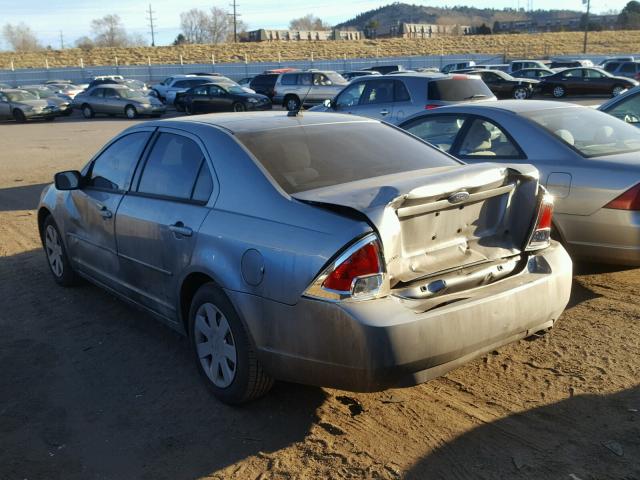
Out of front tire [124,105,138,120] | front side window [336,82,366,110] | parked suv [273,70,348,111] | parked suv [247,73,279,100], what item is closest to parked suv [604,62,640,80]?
parked suv [273,70,348,111]

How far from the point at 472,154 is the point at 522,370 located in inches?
103

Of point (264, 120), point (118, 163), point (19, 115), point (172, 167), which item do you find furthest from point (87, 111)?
point (264, 120)

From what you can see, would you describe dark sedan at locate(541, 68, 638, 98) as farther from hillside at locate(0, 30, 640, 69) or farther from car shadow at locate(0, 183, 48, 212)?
hillside at locate(0, 30, 640, 69)

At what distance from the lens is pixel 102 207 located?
16.1ft

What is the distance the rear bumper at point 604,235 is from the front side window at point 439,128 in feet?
5.31

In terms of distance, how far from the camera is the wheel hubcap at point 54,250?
593 cm

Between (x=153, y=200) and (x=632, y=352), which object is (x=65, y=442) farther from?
(x=632, y=352)

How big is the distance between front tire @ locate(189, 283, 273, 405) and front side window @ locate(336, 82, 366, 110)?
968 cm

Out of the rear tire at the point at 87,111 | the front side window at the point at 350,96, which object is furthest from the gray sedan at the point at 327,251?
the rear tire at the point at 87,111

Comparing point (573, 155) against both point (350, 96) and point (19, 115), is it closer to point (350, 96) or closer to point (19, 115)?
point (350, 96)

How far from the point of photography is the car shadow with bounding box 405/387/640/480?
3000 millimetres

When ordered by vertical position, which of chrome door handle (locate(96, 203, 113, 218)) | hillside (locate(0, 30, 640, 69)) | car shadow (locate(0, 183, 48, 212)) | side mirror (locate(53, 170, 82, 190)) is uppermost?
hillside (locate(0, 30, 640, 69))

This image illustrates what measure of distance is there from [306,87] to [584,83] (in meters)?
13.5

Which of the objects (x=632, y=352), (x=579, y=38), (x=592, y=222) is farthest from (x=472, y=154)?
(x=579, y=38)
